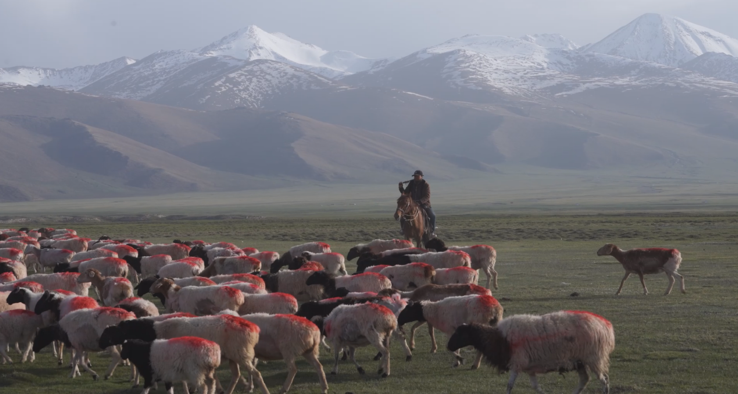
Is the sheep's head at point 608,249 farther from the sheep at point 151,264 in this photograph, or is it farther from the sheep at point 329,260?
the sheep at point 151,264

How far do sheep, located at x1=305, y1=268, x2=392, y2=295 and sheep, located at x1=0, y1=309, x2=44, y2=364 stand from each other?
16.6 ft

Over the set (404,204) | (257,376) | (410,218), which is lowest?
(257,376)

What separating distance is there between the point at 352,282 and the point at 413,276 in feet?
5.04

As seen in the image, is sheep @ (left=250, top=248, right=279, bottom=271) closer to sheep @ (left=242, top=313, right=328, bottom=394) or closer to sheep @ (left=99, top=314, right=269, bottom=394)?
sheep @ (left=99, top=314, right=269, bottom=394)

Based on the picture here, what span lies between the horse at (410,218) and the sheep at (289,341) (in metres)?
13.6

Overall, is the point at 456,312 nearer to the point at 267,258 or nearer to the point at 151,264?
the point at 267,258

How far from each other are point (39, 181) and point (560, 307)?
566 feet

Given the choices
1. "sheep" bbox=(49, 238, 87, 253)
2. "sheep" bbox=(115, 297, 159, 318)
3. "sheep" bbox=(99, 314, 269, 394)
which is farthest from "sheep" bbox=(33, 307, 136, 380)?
→ "sheep" bbox=(49, 238, 87, 253)

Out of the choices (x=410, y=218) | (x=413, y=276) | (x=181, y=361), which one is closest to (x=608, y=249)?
(x=410, y=218)

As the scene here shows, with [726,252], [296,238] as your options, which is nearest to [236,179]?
[296,238]

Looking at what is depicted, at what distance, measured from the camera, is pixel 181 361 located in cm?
968

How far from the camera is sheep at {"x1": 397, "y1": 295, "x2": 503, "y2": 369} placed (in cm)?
1176

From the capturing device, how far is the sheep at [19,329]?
1227 centimetres

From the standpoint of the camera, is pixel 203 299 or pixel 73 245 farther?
pixel 73 245
